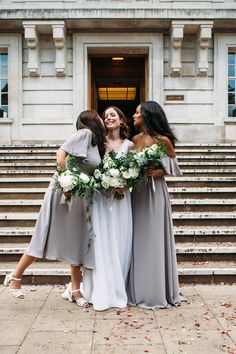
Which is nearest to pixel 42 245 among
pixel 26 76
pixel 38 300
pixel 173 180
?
pixel 38 300

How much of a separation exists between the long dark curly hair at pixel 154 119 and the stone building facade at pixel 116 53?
807cm

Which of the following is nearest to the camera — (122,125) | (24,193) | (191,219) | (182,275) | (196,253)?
(122,125)

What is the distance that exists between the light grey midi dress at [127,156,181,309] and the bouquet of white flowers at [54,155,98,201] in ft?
1.95

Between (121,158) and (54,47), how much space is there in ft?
30.4

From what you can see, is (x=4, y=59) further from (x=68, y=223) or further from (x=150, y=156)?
(x=150, y=156)

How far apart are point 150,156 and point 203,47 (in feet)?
30.2


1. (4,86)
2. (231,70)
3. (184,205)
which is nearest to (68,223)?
(184,205)

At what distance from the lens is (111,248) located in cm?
469

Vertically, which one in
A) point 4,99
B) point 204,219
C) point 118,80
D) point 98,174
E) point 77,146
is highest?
point 118,80

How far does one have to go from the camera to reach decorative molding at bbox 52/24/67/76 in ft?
40.4

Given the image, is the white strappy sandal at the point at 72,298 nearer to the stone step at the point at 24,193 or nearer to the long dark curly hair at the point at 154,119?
the long dark curly hair at the point at 154,119

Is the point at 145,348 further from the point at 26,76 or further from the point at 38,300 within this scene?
the point at 26,76

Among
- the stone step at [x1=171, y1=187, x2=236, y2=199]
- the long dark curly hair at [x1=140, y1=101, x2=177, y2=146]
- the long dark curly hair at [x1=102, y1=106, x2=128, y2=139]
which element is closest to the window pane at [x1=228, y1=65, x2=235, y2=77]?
the stone step at [x1=171, y1=187, x2=236, y2=199]

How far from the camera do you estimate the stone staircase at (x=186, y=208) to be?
18.6 feet
